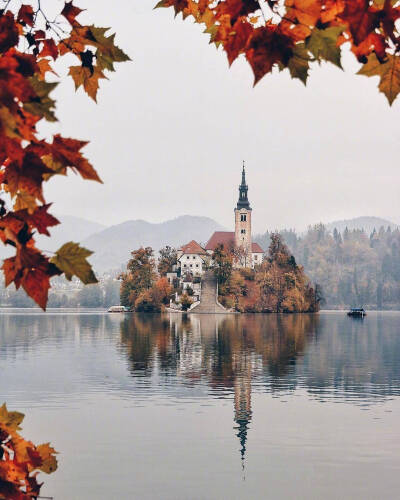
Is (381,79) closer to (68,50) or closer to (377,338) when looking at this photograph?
(68,50)

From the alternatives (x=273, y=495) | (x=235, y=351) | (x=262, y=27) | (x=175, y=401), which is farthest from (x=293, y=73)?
(x=235, y=351)

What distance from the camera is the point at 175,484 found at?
18781mm

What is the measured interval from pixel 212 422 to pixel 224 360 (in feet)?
65.0

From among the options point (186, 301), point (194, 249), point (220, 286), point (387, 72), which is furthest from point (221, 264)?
point (387, 72)

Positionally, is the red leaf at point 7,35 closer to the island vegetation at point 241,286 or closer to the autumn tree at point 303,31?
the autumn tree at point 303,31

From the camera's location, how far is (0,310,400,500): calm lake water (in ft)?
62.0

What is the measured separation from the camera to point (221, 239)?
552 feet

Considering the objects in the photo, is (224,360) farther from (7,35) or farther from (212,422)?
(7,35)

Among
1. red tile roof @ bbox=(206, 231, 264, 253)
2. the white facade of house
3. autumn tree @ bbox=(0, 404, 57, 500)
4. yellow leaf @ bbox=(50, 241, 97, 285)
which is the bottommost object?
autumn tree @ bbox=(0, 404, 57, 500)

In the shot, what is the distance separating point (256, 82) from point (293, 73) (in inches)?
8.2

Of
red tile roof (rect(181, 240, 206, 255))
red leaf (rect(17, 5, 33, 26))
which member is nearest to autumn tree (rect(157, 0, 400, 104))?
red leaf (rect(17, 5, 33, 26))

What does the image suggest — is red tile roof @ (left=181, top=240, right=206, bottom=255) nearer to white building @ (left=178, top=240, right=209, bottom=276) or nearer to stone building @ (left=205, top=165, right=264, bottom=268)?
white building @ (left=178, top=240, right=209, bottom=276)

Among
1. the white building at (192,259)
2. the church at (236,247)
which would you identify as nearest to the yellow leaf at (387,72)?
the church at (236,247)

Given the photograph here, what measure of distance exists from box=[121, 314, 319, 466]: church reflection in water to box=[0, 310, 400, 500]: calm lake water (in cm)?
13
